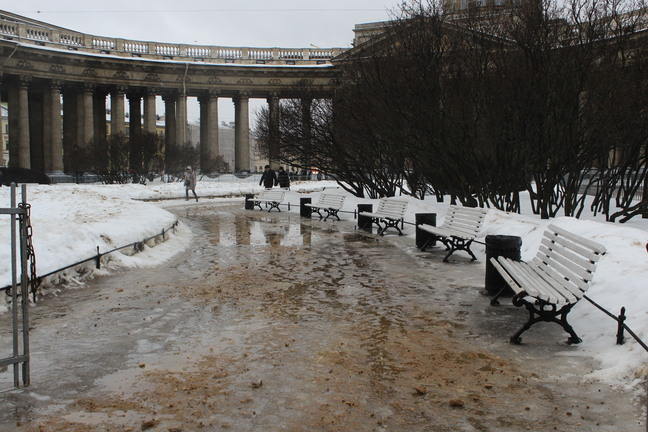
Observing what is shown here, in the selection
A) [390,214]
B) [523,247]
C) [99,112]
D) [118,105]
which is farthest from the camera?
[99,112]

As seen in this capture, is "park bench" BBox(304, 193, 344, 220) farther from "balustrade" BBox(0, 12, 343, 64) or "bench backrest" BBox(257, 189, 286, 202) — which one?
"balustrade" BBox(0, 12, 343, 64)

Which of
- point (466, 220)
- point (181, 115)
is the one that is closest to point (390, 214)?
point (466, 220)

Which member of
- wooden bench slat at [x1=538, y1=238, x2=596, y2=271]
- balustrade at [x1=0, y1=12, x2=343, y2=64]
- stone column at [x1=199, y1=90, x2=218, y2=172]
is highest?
balustrade at [x1=0, y1=12, x2=343, y2=64]

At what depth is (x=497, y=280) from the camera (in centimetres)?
929

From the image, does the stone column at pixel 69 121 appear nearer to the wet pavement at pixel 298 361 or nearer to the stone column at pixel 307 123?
the stone column at pixel 307 123

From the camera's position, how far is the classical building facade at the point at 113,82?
5162cm

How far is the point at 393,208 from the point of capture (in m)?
17.8

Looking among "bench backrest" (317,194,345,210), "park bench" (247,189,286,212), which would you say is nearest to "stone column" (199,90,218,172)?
"park bench" (247,189,286,212)

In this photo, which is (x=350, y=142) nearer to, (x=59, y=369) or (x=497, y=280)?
(x=497, y=280)

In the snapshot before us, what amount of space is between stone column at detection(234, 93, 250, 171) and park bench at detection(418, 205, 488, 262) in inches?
1998

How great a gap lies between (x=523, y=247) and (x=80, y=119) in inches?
2073

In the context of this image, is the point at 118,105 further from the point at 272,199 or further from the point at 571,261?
the point at 571,261

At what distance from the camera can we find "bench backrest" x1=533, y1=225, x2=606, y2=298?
6539mm

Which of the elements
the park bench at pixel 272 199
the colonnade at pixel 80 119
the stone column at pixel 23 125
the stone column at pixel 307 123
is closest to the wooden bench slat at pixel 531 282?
the park bench at pixel 272 199
